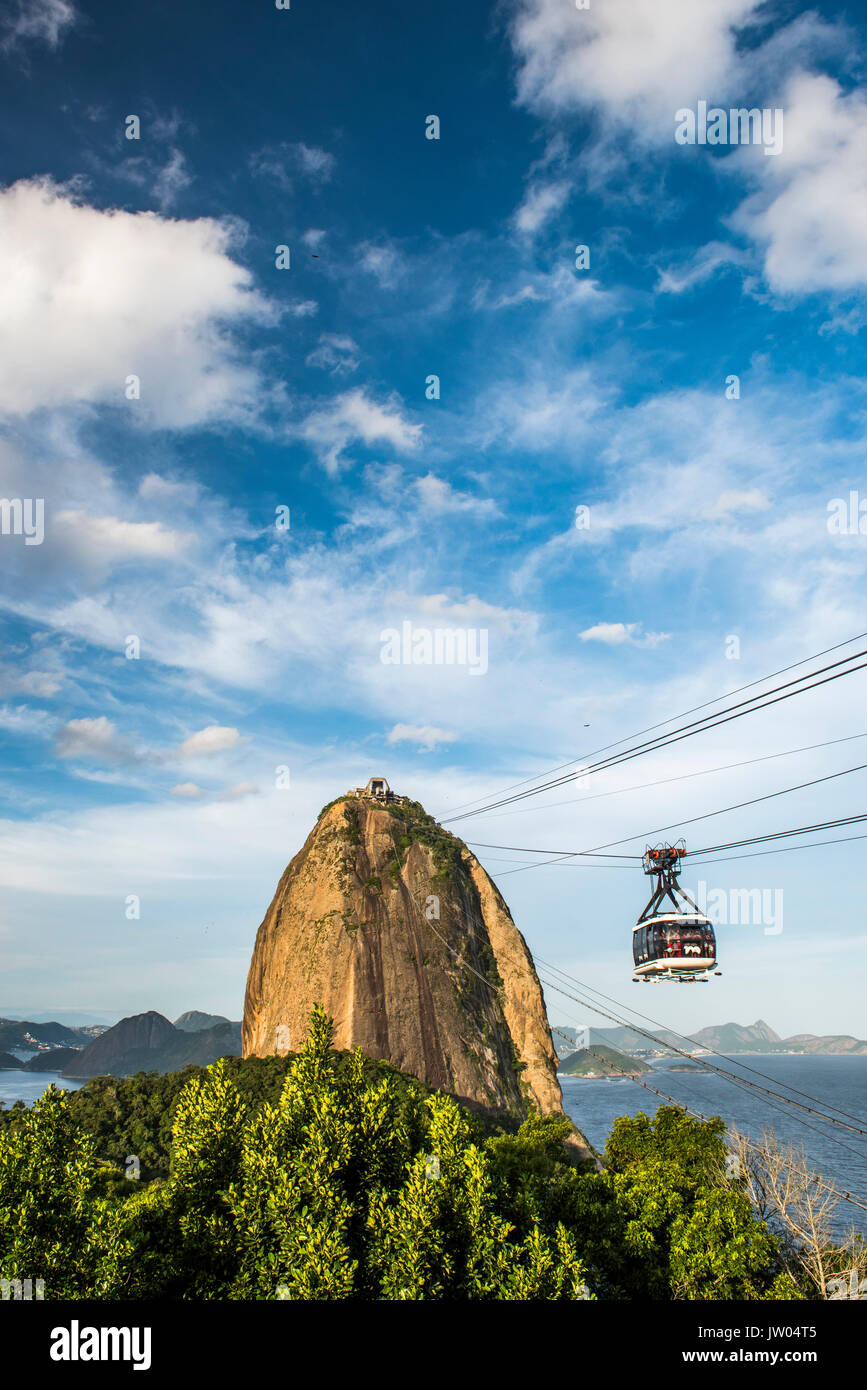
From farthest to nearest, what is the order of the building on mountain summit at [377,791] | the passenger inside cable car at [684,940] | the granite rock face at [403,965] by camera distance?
the building on mountain summit at [377,791] < the granite rock face at [403,965] < the passenger inside cable car at [684,940]

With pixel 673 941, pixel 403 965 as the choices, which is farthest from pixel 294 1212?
pixel 403 965

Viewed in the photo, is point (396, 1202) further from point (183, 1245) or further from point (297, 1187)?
point (183, 1245)

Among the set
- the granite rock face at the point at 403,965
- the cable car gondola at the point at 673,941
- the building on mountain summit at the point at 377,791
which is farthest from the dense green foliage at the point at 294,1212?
the building on mountain summit at the point at 377,791

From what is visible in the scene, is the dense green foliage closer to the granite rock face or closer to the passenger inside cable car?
the passenger inside cable car

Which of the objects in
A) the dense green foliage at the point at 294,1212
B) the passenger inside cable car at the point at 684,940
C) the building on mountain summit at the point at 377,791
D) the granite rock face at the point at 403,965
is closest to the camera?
the dense green foliage at the point at 294,1212

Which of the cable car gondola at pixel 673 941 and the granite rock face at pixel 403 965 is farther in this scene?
the granite rock face at pixel 403 965

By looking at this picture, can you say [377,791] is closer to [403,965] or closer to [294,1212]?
[403,965]

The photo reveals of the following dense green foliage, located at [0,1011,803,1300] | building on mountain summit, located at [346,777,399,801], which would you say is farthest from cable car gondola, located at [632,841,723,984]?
building on mountain summit, located at [346,777,399,801]

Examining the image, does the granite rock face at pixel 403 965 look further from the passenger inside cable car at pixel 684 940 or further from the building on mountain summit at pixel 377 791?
the passenger inside cable car at pixel 684 940
